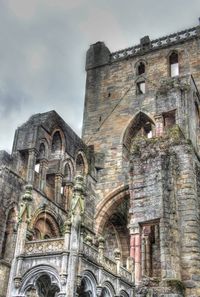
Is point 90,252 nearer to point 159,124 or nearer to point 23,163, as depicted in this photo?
point 23,163

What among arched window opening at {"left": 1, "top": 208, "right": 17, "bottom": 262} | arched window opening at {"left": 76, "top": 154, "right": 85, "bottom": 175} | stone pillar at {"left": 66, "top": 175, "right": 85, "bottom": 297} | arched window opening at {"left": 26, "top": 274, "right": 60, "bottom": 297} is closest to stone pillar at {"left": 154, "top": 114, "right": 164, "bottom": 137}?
arched window opening at {"left": 76, "top": 154, "right": 85, "bottom": 175}

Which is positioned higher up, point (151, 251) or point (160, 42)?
point (160, 42)

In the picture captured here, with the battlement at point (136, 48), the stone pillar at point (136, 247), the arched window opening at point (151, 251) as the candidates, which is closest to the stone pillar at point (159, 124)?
the arched window opening at point (151, 251)

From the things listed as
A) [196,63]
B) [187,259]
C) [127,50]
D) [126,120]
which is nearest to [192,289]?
[187,259]

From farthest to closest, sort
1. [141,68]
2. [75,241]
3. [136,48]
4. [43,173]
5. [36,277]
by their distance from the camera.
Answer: [136,48], [141,68], [43,173], [36,277], [75,241]

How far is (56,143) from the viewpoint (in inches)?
709

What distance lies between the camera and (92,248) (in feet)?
36.0

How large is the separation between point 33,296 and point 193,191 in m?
5.23

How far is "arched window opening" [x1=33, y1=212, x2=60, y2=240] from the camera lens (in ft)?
50.2

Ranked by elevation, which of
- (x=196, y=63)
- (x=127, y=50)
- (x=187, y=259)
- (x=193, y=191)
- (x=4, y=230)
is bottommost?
(x=187, y=259)

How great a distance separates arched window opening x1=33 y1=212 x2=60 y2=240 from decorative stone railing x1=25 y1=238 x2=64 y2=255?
14.6 ft

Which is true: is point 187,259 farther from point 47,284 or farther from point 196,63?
point 196,63

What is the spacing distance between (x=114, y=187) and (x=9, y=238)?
6713 millimetres

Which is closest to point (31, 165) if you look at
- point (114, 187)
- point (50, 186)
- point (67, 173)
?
point (50, 186)
